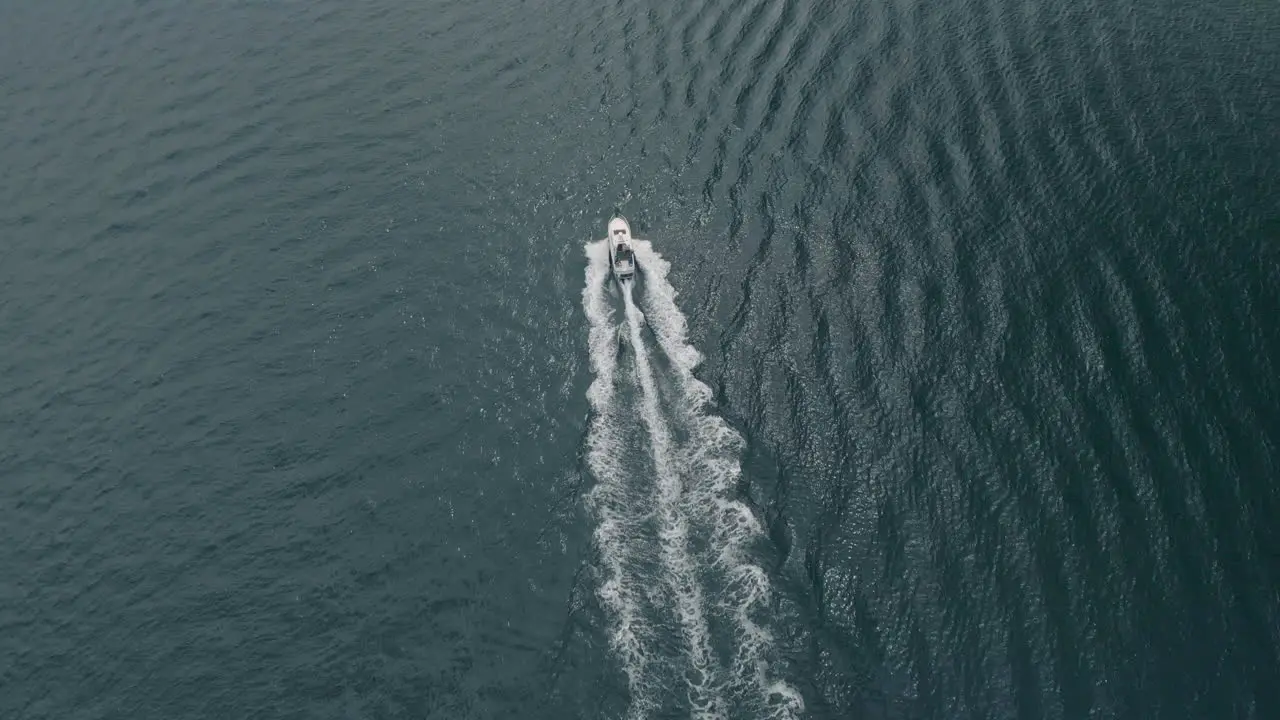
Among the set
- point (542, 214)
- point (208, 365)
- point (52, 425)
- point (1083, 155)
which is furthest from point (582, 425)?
point (1083, 155)

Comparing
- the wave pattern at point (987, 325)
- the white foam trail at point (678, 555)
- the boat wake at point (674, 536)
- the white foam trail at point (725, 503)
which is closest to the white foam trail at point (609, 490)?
the boat wake at point (674, 536)

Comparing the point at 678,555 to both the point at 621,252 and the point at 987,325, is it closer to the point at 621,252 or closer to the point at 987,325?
the point at 621,252

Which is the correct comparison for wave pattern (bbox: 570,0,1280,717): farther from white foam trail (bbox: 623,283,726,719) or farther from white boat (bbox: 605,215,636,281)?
white boat (bbox: 605,215,636,281)

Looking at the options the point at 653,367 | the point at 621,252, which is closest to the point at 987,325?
the point at 653,367

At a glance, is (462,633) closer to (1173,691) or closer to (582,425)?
(582,425)

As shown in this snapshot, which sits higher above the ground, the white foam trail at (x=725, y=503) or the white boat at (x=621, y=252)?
the white boat at (x=621, y=252)

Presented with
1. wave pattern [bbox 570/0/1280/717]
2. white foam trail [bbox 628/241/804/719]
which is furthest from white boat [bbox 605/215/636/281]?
wave pattern [bbox 570/0/1280/717]

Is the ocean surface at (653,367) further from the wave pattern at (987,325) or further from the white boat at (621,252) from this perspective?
the white boat at (621,252)
